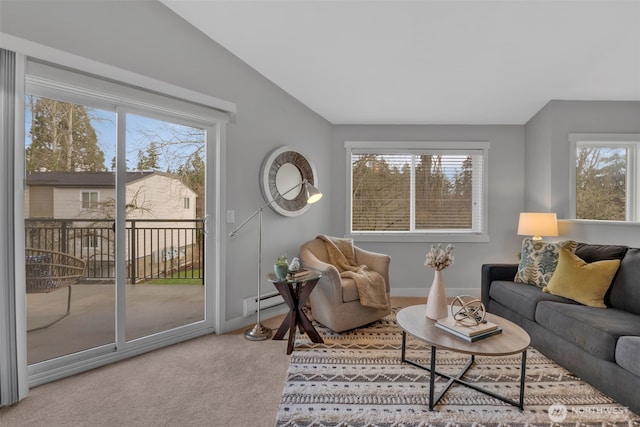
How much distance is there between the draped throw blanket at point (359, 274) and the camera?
9.19 ft

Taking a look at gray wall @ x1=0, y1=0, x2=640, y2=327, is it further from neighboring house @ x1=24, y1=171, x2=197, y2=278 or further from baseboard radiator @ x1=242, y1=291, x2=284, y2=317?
neighboring house @ x1=24, y1=171, x2=197, y2=278

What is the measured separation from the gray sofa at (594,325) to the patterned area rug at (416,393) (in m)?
0.11

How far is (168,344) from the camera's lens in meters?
2.55

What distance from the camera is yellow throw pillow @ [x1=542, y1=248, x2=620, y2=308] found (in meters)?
2.31

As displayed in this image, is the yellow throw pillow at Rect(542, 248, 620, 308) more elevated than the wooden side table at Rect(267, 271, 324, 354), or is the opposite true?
the yellow throw pillow at Rect(542, 248, 620, 308)

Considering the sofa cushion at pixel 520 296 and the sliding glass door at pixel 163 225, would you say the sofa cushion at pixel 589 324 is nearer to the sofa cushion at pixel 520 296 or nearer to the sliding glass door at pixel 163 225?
the sofa cushion at pixel 520 296

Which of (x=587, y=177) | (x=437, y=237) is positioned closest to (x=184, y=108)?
(x=437, y=237)

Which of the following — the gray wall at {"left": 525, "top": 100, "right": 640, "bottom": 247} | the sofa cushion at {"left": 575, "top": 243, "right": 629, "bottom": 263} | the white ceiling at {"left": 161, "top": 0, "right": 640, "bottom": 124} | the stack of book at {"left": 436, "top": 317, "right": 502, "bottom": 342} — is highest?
the white ceiling at {"left": 161, "top": 0, "right": 640, "bottom": 124}

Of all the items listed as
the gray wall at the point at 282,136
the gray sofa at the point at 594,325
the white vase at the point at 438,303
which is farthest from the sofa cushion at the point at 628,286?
the white vase at the point at 438,303

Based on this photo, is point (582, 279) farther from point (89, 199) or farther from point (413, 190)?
point (89, 199)

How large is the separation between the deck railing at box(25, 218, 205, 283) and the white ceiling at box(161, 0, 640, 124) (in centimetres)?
175

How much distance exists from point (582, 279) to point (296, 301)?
7.43ft

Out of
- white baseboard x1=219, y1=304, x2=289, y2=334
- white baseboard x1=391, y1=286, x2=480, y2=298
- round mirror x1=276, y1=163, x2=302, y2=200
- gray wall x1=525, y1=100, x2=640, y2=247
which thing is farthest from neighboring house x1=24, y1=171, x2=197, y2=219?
gray wall x1=525, y1=100, x2=640, y2=247

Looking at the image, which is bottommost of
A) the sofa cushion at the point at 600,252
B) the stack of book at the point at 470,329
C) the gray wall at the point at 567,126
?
the stack of book at the point at 470,329
